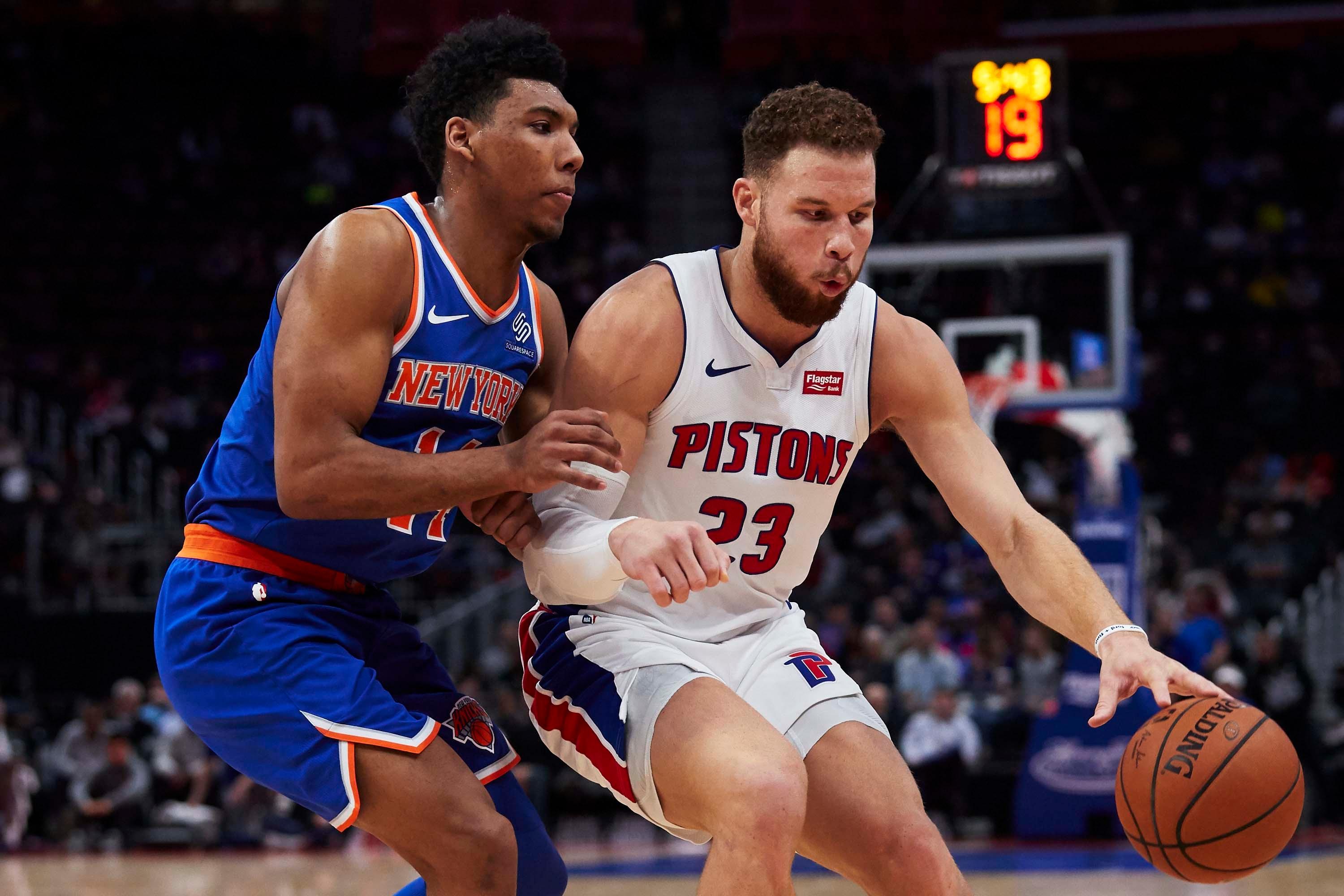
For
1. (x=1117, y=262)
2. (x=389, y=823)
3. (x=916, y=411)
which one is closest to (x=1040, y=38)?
(x=1117, y=262)

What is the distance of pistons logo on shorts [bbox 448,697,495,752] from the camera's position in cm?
363

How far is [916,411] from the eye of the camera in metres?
3.92

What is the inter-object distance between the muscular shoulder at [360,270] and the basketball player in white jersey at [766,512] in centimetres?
47

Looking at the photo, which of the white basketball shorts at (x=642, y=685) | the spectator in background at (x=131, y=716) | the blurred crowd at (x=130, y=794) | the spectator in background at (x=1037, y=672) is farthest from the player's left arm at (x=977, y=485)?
the spectator in background at (x=131, y=716)

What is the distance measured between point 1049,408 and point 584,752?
7077 millimetres

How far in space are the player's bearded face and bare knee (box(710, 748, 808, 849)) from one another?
112 cm

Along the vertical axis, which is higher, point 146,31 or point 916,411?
point 146,31

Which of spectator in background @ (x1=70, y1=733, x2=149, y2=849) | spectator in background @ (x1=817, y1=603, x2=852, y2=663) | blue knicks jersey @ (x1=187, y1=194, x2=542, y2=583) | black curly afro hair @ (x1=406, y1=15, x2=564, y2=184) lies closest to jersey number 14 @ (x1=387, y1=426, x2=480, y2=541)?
blue knicks jersey @ (x1=187, y1=194, x2=542, y2=583)

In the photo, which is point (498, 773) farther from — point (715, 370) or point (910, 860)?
point (715, 370)

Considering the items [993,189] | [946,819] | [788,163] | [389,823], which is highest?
[993,189]

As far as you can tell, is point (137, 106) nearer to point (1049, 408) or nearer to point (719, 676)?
point (1049, 408)

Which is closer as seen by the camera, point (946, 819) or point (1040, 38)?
point (946, 819)

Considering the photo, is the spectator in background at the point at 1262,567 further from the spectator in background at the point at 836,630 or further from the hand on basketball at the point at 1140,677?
the hand on basketball at the point at 1140,677

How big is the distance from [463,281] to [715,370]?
0.65 metres
